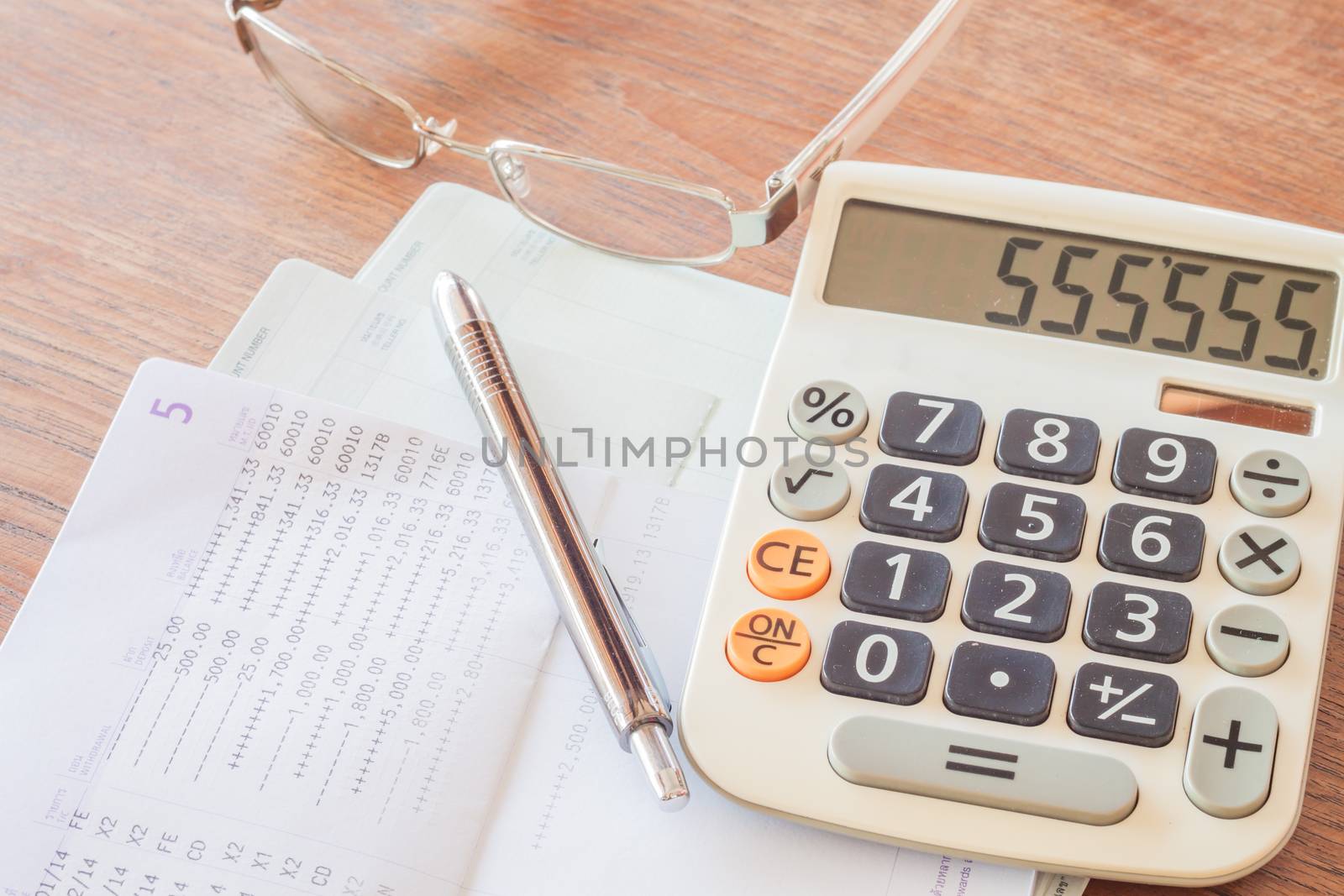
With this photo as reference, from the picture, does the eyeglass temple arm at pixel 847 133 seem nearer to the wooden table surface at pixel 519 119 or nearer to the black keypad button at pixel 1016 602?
the wooden table surface at pixel 519 119

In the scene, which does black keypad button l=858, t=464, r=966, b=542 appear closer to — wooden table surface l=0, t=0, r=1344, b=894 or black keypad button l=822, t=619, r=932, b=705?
black keypad button l=822, t=619, r=932, b=705

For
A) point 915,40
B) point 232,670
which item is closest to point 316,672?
point 232,670

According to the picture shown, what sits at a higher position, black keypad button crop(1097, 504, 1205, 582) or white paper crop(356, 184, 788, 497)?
white paper crop(356, 184, 788, 497)

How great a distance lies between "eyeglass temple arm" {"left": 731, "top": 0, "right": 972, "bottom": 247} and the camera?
20.8 inches

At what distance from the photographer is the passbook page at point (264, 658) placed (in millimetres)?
392

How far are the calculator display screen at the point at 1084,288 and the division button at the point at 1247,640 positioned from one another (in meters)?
0.11

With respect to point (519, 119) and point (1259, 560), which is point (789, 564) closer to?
point (1259, 560)

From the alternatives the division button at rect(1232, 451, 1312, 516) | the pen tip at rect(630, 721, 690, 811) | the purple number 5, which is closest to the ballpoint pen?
the pen tip at rect(630, 721, 690, 811)

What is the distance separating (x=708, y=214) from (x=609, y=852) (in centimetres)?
28

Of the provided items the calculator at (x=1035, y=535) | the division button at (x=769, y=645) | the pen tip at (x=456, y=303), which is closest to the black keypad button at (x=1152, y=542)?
the calculator at (x=1035, y=535)

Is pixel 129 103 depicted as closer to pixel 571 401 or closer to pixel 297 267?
pixel 297 267

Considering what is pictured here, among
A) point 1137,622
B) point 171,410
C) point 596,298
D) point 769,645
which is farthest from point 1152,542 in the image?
point 171,410

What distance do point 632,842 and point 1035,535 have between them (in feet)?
0.56

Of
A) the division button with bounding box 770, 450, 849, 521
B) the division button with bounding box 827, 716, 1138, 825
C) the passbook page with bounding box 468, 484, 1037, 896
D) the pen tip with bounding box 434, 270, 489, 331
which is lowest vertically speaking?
the passbook page with bounding box 468, 484, 1037, 896
